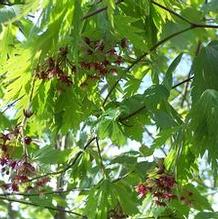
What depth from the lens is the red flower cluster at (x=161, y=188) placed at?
1.65 m

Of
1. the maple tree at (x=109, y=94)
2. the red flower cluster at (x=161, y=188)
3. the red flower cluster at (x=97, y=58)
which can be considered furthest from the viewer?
the red flower cluster at (x=161, y=188)

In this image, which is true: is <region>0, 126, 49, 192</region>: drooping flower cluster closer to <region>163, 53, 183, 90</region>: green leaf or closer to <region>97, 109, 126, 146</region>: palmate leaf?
<region>97, 109, 126, 146</region>: palmate leaf

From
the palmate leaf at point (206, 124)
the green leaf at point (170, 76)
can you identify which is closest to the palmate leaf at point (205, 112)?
the palmate leaf at point (206, 124)

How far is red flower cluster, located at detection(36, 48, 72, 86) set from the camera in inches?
55.7

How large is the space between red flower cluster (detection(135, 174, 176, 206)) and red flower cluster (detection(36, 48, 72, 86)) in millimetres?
457

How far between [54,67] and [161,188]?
0.52m

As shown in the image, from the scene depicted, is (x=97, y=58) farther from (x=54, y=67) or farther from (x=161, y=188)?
(x=161, y=188)

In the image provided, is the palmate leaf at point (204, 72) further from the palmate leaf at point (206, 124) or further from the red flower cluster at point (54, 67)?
the red flower cluster at point (54, 67)

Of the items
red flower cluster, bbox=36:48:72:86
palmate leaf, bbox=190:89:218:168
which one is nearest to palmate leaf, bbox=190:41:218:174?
palmate leaf, bbox=190:89:218:168

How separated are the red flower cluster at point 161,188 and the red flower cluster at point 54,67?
46cm

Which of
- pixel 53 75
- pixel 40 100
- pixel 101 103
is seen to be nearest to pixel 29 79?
pixel 53 75

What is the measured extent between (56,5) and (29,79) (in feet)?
0.91

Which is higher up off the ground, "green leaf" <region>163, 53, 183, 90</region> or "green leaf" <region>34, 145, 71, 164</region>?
"green leaf" <region>163, 53, 183, 90</region>

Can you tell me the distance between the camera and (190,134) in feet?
5.10
